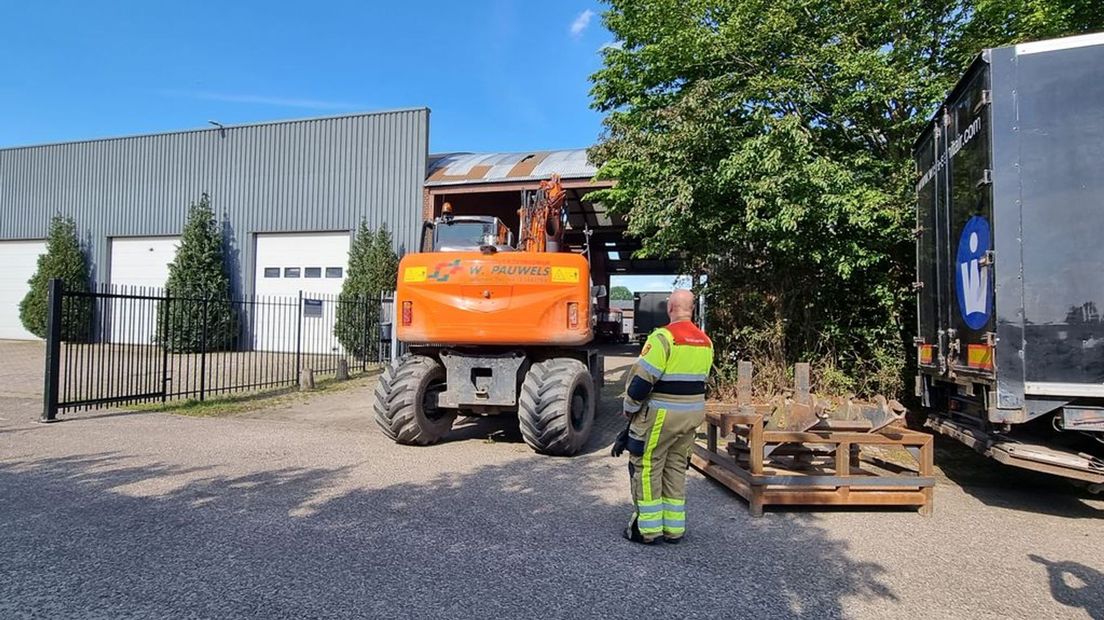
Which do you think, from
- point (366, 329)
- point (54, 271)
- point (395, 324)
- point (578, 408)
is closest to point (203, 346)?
point (395, 324)

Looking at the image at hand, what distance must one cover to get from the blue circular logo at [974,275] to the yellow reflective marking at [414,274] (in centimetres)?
529

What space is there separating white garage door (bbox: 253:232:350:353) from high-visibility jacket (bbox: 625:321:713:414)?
17450 millimetres

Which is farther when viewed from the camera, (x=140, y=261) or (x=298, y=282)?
(x=140, y=261)

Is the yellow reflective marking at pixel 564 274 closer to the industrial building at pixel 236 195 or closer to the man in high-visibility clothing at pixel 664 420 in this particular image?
the man in high-visibility clothing at pixel 664 420

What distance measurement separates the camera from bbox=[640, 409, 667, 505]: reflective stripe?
15.0 ft

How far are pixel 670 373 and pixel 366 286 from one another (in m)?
16.1

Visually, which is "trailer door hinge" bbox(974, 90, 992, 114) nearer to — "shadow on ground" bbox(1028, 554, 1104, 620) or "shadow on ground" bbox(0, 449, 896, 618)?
"shadow on ground" bbox(1028, 554, 1104, 620)

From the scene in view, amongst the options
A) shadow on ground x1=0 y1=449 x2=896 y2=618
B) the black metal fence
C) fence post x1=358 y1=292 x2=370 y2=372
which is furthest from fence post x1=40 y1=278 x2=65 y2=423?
fence post x1=358 y1=292 x2=370 y2=372

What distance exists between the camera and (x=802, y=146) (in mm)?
8336

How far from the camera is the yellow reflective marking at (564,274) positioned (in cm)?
704

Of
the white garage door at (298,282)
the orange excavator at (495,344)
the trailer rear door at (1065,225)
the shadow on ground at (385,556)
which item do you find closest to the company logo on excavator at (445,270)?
the orange excavator at (495,344)

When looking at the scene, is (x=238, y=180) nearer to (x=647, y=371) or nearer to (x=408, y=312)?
(x=408, y=312)

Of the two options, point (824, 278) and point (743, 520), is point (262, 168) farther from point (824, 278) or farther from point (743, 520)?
point (743, 520)

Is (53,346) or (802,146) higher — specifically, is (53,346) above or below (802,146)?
below
